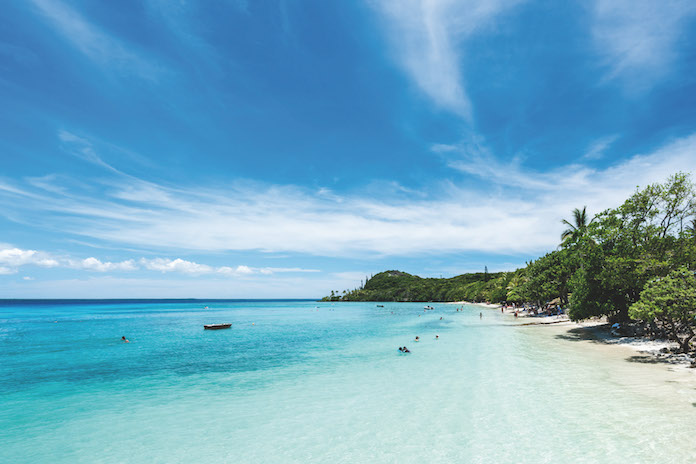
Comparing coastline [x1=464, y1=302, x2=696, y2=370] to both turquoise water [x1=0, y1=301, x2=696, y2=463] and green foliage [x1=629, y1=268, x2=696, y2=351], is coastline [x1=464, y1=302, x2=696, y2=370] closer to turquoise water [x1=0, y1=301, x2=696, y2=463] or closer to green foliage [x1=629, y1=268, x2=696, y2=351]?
turquoise water [x1=0, y1=301, x2=696, y2=463]

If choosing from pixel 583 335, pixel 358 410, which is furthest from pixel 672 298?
pixel 583 335

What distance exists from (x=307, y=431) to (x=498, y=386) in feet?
38.0

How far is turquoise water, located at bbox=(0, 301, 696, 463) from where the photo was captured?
12.4 meters

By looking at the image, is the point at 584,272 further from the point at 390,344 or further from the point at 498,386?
the point at 390,344

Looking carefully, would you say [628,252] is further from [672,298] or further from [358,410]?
[358,410]

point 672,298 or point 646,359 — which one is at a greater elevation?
point 672,298

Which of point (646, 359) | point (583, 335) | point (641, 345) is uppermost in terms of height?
point (641, 345)

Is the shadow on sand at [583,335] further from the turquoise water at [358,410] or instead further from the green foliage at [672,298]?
the green foliage at [672,298]

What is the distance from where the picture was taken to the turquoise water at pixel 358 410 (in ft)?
40.8

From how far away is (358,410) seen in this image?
16.7 m

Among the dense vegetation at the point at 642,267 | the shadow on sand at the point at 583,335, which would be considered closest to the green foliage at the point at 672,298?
the dense vegetation at the point at 642,267

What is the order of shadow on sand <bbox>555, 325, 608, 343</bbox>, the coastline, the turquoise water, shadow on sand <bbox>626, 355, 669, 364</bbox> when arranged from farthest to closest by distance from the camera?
shadow on sand <bbox>555, 325, 608, 343</bbox>
shadow on sand <bbox>626, 355, 669, 364</bbox>
the coastline
the turquoise water

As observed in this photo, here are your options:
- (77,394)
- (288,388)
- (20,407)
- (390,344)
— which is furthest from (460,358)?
(20,407)

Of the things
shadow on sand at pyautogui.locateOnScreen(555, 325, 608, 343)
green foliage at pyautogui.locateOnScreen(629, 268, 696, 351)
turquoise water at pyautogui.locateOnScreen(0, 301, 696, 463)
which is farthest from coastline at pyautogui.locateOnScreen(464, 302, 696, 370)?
green foliage at pyautogui.locateOnScreen(629, 268, 696, 351)
